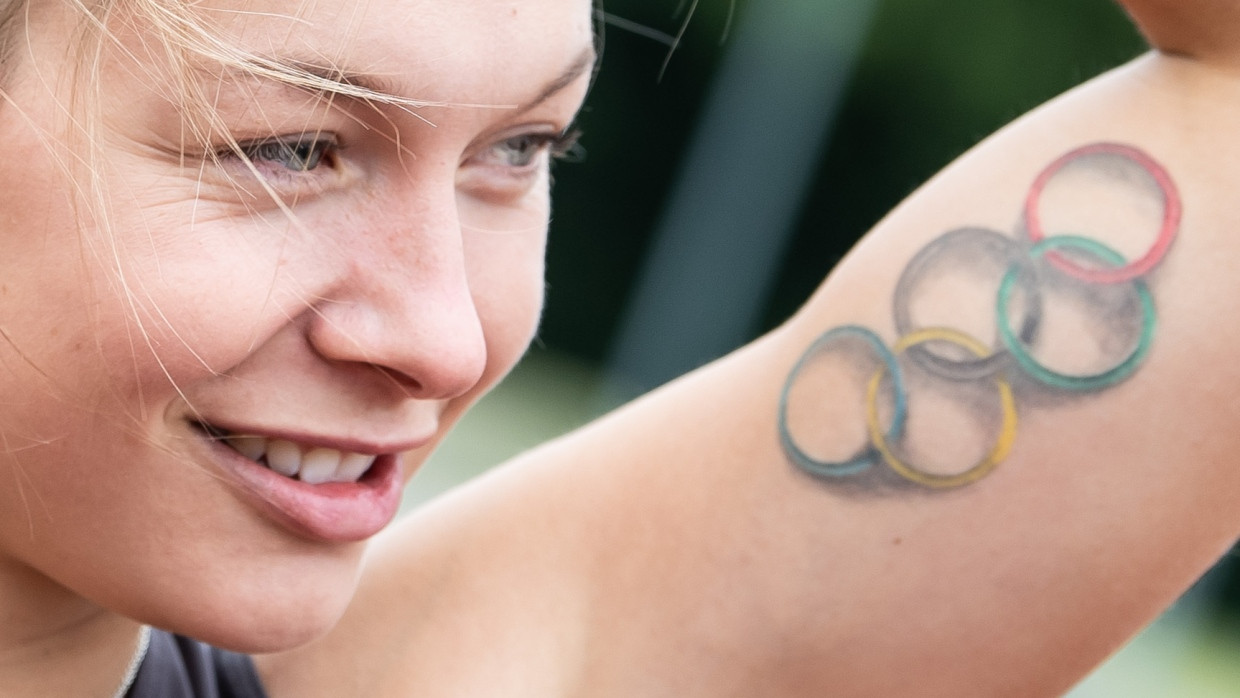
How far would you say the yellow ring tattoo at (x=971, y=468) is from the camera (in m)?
1.09

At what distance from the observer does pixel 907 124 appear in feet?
19.3

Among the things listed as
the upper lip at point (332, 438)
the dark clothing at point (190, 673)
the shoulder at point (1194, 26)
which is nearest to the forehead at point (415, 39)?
the upper lip at point (332, 438)

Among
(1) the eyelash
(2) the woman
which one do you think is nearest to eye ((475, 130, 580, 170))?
(2) the woman

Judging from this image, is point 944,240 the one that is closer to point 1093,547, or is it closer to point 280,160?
point 1093,547

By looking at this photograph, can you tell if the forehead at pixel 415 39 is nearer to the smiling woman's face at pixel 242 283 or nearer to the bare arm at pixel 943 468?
the smiling woman's face at pixel 242 283

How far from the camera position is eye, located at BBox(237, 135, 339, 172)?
3.04 feet

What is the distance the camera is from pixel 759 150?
6367 millimetres

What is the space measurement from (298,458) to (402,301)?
18 centimetres

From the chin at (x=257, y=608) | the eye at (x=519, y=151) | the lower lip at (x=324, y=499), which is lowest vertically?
the chin at (x=257, y=608)

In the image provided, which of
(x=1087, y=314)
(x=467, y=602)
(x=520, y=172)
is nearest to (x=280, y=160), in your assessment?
(x=520, y=172)

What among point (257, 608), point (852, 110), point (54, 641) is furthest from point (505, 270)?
point (852, 110)

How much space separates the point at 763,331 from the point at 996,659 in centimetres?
490

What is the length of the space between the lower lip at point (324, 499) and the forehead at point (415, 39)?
1.05ft

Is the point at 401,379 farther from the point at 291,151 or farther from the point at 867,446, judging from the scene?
the point at 867,446
